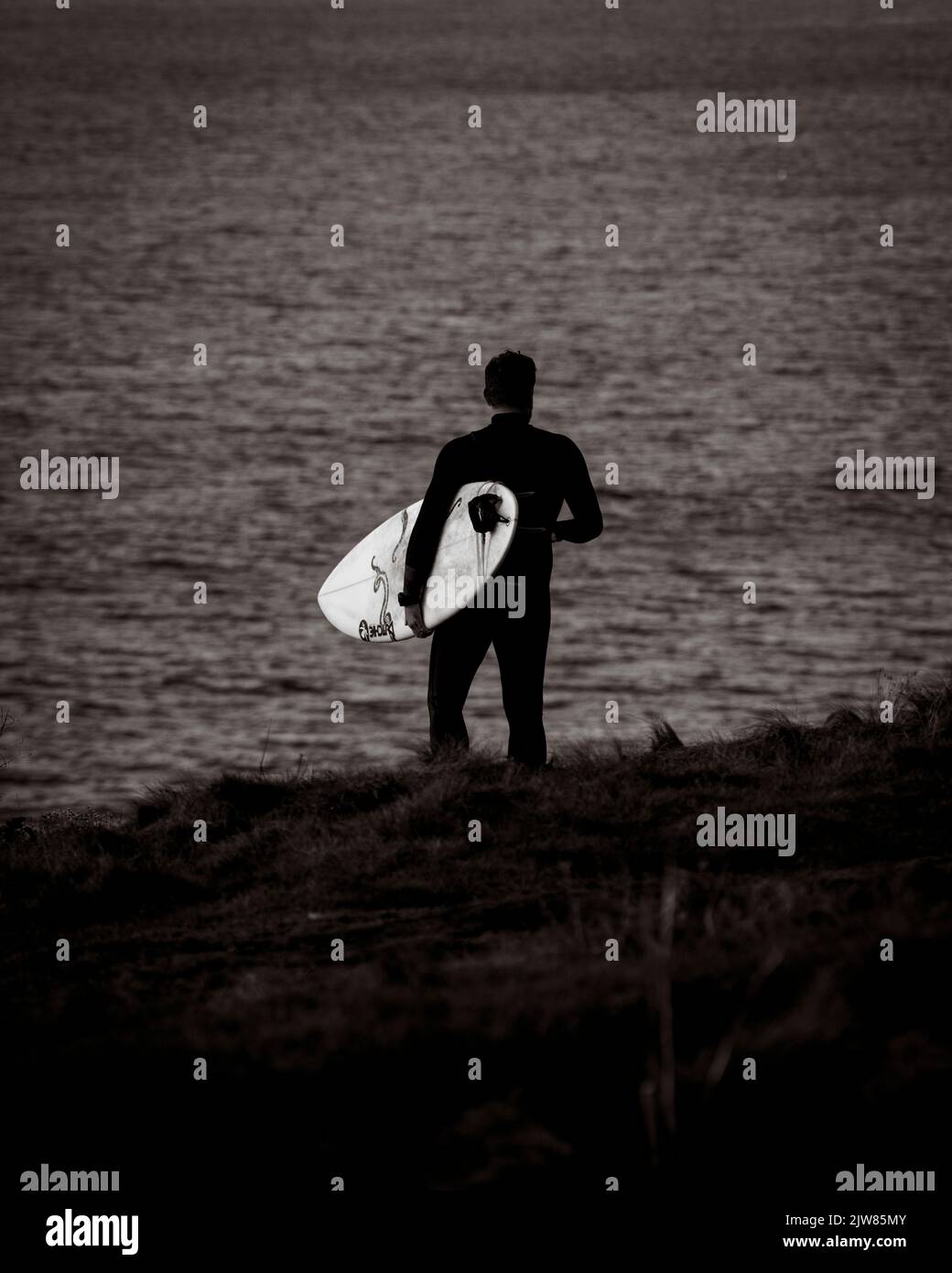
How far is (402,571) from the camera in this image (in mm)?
8266

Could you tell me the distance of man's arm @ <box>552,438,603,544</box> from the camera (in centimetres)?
709

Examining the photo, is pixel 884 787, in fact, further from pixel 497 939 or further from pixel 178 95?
pixel 178 95

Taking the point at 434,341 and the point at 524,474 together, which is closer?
the point at 524,474

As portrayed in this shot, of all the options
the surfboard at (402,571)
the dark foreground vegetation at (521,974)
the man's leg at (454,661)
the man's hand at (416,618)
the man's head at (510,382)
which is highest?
the man's head at (510,382)

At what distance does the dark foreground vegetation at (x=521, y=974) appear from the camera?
3984 millimetres

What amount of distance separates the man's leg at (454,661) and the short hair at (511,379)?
3.40 feet

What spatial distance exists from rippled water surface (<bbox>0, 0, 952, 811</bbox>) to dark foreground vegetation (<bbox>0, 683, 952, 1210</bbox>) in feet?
11.9

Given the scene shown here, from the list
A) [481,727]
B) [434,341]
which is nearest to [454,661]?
[481,727]

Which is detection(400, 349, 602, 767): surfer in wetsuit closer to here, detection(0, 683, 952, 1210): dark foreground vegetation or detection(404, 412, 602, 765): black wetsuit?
detection(404, 412, 602, 765): black wetsuit

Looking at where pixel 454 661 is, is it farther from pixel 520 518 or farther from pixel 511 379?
pixel 511 379

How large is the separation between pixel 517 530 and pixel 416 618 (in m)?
0.71

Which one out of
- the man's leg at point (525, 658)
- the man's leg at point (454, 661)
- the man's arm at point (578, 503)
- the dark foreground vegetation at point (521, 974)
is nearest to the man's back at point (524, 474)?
the man's arm at point (578, 503)

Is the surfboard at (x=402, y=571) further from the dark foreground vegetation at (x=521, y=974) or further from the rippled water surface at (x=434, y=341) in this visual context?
the rippled water surface at (x=434, y=341)

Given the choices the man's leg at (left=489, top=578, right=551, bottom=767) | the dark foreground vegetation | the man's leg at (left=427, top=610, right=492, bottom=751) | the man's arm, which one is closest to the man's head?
the man's arm
